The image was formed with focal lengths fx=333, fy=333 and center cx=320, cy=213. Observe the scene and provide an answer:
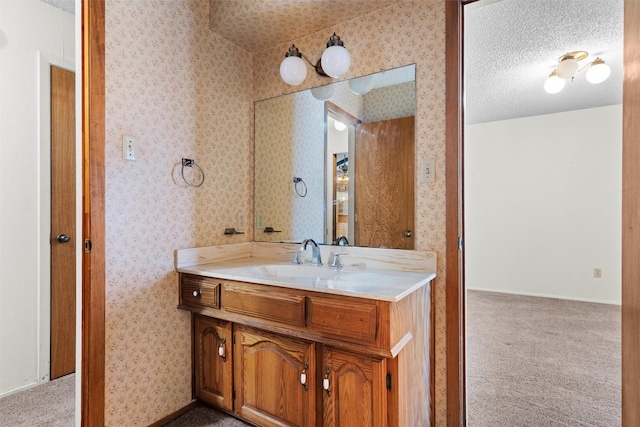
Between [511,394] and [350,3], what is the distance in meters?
2.46

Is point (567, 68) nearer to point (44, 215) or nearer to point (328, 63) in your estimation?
point (328, 63)

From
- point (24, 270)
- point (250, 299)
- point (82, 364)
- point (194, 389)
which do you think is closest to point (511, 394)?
point (250, 299)

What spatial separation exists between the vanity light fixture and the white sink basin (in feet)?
3.48

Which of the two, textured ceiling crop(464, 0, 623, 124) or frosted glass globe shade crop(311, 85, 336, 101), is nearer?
frosted glass globe shade crop(311, 85, 336, 101)

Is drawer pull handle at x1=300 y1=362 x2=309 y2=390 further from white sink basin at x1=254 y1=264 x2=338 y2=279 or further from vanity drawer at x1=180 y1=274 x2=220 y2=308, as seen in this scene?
vanity drawer at x1=180 y1=274 x2=220 y2=308

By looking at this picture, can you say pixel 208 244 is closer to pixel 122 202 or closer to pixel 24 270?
pixel 122 202

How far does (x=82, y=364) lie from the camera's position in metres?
1.48

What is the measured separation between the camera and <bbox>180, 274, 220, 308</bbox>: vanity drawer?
1701 mm

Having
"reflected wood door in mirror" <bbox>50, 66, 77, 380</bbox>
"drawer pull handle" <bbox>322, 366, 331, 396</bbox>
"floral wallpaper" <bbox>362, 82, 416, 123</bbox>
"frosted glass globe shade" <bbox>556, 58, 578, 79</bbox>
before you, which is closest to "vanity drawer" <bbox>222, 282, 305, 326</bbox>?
"drawer pull handle" <bbox>322, 366, 331, 396</bbox>

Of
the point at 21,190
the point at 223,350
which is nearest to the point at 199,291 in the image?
the point at 223,350

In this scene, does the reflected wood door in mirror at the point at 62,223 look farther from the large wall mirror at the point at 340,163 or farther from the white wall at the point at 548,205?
the white wall at the point at 548,205

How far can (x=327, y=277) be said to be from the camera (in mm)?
1643

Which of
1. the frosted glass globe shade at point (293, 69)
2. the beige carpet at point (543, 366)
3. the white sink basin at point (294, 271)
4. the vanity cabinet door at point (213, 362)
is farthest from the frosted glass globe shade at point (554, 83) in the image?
the vanity cabinet door at point (213, 362)

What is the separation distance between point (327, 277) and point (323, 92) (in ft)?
3.75
